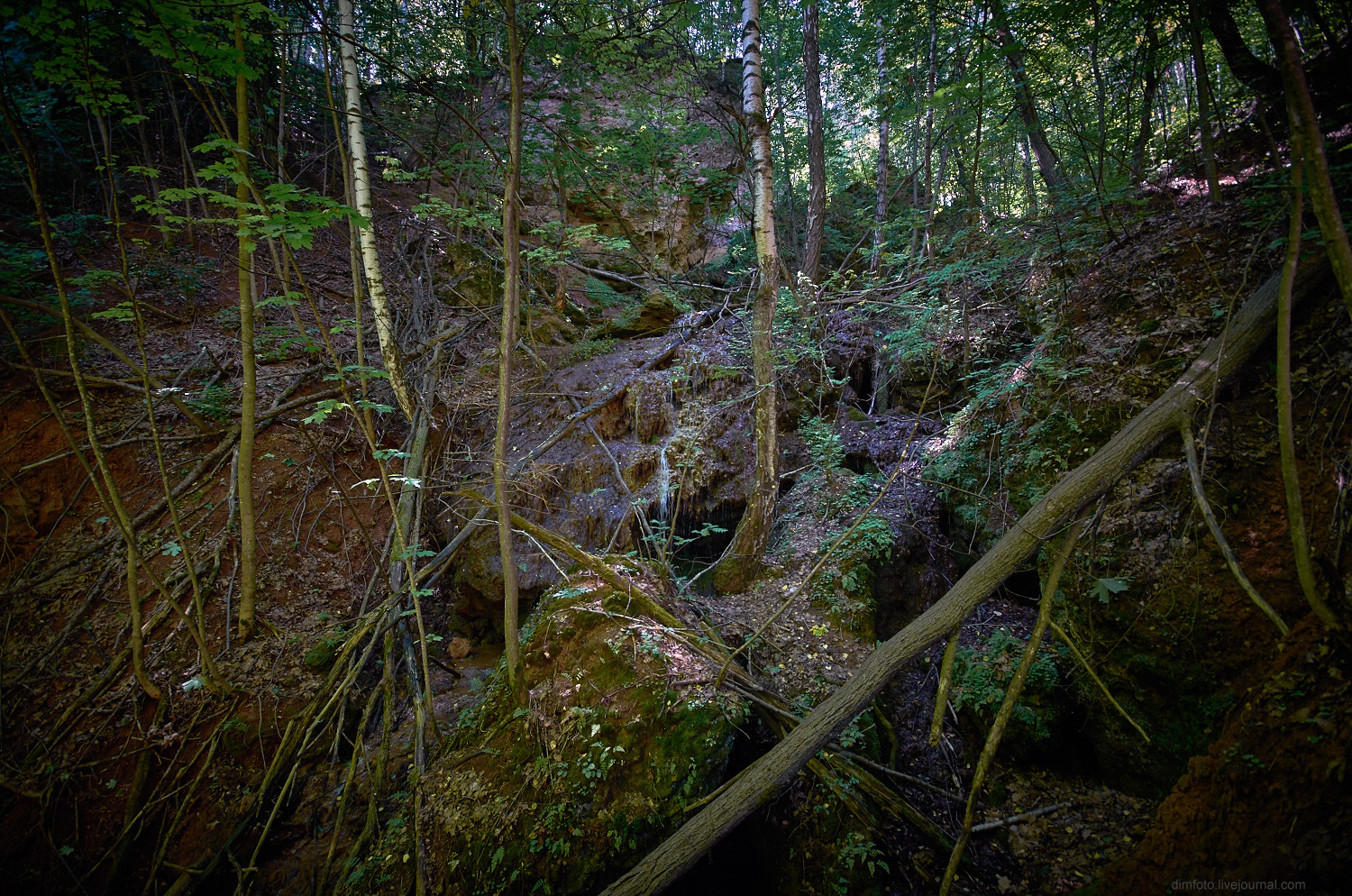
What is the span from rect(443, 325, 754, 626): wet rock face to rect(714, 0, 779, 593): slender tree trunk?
3.17ft

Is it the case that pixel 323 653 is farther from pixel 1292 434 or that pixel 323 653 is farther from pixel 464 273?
pixel 1292 434

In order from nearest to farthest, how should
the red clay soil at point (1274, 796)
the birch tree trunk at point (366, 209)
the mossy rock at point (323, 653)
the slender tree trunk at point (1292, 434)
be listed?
the red clay soil at point (1274, 796), the slender tree trunk at point (1292, 434), the birch tree trunk at point (366, 209), the mossy rock at point (323, 653)

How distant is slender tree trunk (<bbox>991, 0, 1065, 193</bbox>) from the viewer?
4.70m

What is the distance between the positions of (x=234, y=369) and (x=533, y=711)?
23.6 feet

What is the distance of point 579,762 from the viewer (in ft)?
10.3

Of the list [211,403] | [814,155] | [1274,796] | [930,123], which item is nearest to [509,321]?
[1274,796]

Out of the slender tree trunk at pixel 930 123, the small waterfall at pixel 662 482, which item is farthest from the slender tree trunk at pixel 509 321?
the slender tree trunk at pixel 930 123

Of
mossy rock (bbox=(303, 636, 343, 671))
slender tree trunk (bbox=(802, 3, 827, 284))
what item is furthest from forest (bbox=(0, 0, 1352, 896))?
slender tree trunk (bbox=(802, 3, 827, 284))

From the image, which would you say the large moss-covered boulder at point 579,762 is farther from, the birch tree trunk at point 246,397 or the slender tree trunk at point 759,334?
the birch tree trunk at point 246,397

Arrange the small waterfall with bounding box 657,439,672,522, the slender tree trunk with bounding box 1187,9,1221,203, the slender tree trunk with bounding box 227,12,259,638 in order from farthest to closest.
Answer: the small waterfall with bounding box 657,439,672,522 → the slender tree trunk with bounding box 227,12,259,638 → the slender tree trunk with bounding box 1187,9,1221,203

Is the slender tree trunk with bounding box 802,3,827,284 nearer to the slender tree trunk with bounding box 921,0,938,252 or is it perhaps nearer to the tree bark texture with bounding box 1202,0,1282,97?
the slender tree trunk with bounding box 921,0,938,252

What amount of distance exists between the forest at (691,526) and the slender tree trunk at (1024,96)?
0.41 feet

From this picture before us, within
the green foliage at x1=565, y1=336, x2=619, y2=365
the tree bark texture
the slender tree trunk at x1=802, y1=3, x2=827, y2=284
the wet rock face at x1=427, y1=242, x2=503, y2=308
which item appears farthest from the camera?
the wet rock face at x1=427, y1=242, x2=503, y2=308

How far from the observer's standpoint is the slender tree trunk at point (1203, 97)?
358 centimetres
